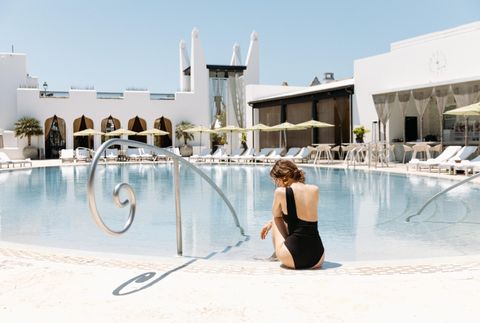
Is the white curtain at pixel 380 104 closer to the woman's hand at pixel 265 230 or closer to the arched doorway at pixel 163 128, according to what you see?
the arched doorway at pixel 163 128

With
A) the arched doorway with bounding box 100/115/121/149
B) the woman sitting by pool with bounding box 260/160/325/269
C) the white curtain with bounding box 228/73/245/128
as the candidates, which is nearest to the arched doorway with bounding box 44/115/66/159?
the arched doorway with bounding box 100/115/121/149

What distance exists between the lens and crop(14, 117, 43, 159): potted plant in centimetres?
2879

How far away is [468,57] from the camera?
57.3 ft

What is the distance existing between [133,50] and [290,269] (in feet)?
87.5

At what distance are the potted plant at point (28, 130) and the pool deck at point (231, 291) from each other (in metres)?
26.4

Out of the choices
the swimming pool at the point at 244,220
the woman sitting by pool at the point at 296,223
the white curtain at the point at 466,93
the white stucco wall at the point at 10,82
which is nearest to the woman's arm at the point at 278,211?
the woman sitting by pool at the point at 296,223

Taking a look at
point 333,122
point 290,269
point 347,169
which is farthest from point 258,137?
point 290,269

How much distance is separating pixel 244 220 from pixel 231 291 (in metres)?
4.54

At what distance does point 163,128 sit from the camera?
107ft

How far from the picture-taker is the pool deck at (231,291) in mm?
2975

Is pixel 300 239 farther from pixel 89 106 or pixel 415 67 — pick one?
pixel 89 106

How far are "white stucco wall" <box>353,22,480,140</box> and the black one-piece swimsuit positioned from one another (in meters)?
14.3

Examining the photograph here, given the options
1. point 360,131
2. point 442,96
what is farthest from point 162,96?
point 442,96

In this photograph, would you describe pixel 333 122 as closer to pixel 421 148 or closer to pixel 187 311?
pixel 421 148
